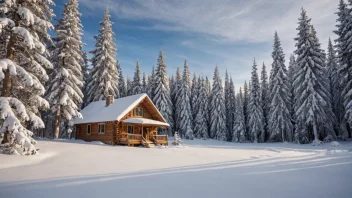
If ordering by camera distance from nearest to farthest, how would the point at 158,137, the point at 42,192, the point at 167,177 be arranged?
the point at 42,192
the point at 167,177
the point at 158,137

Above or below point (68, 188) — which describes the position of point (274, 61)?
above

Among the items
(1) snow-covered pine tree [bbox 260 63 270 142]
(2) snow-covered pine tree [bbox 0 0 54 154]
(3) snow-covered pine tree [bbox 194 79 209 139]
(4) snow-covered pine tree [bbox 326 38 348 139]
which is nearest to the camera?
(2) snow-covered pine tree [bbox 0 0 54 154]

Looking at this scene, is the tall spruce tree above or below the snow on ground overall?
above

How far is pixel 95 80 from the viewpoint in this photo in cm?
3531

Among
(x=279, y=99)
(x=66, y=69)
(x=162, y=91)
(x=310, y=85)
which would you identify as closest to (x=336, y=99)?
(x=279, y=99)

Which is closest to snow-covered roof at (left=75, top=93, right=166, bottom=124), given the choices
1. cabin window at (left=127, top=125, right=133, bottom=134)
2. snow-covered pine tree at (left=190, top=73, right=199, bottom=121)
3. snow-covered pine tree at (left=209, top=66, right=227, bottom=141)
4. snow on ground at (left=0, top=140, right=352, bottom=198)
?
cabin window at (left=127, top=125, right=133, bottom=134)

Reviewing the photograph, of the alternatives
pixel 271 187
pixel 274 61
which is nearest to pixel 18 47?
pixel 271 187

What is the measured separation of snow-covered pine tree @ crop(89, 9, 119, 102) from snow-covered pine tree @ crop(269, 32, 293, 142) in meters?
27.3

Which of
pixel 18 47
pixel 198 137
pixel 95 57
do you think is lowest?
pixel 198 137

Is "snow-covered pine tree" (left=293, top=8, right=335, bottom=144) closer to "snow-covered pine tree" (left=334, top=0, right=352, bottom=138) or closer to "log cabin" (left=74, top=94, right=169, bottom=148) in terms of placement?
"snow-covered pine tree" (left=334, top=0, right=352, bottom=138)

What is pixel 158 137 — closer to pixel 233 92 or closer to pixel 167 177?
pixel 167 177

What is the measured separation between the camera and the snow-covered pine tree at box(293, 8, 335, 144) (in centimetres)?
3148

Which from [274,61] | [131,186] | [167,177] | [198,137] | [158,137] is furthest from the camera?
[198,137]

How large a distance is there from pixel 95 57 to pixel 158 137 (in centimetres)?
1768
